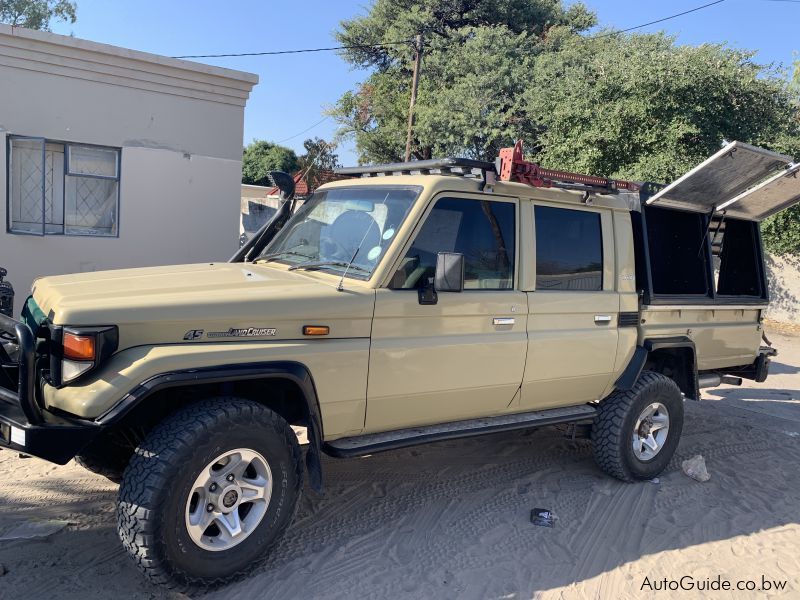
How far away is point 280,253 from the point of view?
437 centimetres

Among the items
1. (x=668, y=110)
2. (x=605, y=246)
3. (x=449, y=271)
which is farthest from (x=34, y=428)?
(x=668, y=110)

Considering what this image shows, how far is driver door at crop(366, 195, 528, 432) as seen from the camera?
369 centimetres

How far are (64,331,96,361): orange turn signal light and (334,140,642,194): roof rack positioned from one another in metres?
2.17

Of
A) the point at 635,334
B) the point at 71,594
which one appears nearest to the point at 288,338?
the point at 71,594

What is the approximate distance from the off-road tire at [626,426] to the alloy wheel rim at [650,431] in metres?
0.05

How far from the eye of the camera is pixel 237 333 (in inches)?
128

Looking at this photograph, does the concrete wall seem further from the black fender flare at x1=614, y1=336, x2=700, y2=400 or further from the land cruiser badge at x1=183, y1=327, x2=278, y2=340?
the land cruiser badge at x1=183, y1=327, x2=278, y2=340

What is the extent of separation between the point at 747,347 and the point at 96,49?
8156 millimetres

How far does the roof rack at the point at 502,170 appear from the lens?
4082 mm

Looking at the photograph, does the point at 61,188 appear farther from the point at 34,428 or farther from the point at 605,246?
the point at 605,246

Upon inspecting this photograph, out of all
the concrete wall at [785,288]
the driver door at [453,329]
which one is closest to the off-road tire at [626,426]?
the driver door at [453,329]

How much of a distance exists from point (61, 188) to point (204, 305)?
21.0 ft

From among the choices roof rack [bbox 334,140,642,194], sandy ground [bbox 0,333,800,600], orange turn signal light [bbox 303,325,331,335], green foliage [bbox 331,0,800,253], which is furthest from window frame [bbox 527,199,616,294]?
green foliage [bbox 331,0,800,253]

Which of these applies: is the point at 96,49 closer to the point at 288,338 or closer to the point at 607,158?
the point at 288,338
